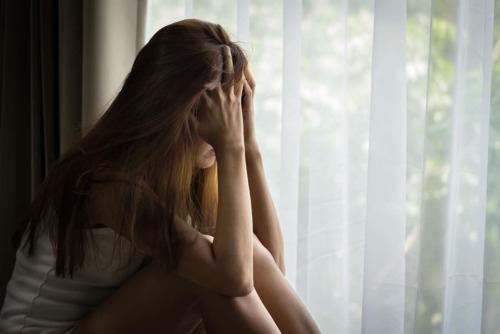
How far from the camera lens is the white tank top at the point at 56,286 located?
1201 millimetres

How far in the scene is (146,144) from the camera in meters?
1.19

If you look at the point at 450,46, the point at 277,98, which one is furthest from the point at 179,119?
the point at 450,46

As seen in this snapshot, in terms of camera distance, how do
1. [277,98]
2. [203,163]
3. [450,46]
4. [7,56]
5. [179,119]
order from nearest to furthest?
[179,119] < [203,163] < [450,46] < [277,98] < [7,56]

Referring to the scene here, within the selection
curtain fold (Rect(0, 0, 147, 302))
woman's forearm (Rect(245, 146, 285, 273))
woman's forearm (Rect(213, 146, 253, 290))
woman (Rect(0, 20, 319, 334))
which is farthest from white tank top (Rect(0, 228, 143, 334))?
curtain fold (Rect(0, 0, 147, 302))

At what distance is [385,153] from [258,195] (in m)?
0.34

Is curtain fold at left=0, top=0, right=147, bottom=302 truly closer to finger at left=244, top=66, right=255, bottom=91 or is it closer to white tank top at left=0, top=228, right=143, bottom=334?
finger at left=244, top=66, right=255, bottom=91

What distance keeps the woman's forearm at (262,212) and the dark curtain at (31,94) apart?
65 centimetres

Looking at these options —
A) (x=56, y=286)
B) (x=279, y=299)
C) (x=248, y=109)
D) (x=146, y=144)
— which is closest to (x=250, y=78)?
(x=248, y=109)

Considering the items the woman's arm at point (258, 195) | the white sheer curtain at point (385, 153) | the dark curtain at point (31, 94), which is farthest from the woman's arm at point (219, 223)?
the dark curtain at point (31, 94)

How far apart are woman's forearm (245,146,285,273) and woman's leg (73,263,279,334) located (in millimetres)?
Result: 258

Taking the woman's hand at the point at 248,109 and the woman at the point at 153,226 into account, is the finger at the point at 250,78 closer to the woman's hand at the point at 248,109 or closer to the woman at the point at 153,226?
the woman's hand at the point at 248,109

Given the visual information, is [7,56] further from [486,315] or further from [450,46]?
[486,315]

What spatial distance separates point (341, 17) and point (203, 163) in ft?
1.78

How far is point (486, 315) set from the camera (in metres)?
1.53
